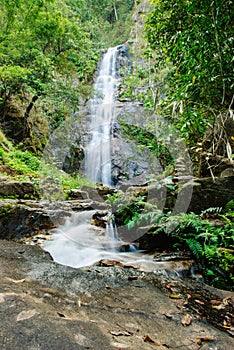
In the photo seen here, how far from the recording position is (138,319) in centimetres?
181

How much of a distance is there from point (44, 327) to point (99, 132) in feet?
51.8

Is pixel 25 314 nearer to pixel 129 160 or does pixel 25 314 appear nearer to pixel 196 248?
pixel 196 248

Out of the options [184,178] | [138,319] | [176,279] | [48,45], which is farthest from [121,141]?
[138,319]

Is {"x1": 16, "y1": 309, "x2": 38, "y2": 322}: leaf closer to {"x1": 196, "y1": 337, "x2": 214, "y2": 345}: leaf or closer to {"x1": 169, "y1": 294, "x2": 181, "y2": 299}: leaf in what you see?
{"x1": 196, "y1": 337, "x2": 214, "y2": 345}: leaf

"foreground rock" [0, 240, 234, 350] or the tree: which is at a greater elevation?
the tree

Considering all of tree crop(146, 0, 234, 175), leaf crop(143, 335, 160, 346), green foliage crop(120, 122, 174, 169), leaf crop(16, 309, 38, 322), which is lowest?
leaf crop(143, 335, 160, 346)

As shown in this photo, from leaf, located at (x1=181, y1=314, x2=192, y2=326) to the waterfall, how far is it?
40.3 ft

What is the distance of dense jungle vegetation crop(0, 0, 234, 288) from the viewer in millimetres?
3568

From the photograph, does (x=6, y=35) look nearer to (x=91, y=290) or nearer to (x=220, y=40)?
(x=220, y=40)

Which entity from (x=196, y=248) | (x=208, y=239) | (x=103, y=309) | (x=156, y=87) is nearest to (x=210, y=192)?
(x=208, y=239)

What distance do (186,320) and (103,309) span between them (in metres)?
0.73

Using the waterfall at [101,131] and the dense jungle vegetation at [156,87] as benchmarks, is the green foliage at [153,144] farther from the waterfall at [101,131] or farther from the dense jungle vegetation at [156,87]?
the waterfall at [101,131]

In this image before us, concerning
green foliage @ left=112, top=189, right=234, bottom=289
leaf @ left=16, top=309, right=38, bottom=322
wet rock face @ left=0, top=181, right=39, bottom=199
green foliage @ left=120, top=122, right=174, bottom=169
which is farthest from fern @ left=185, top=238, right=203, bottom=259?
wet rock face @ left=0, top=181, right=39, bottom=199

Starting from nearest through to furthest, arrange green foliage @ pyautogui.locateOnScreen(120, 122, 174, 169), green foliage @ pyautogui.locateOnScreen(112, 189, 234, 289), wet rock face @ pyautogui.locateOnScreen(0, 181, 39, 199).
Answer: green foliage @ pyautogui.locateOnScreen(112, 189, 234, 289), wet rock face @ pyautogui.locateOnScreen(0, 181, 39, 199), green foliage @ pyautogui.locateOnScreen(120, 122, 174, 169)
